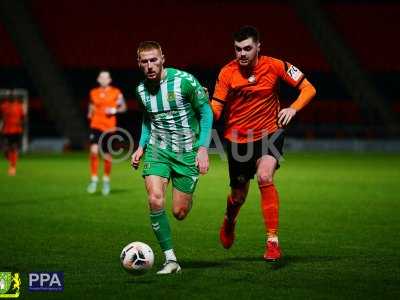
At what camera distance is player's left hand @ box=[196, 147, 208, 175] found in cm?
659

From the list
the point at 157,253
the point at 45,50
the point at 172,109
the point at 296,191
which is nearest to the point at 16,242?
the point at 157,253

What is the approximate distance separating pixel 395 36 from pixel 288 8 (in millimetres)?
4384

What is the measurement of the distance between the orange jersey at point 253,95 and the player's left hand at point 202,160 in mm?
947

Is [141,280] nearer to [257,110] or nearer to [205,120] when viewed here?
[205,120]

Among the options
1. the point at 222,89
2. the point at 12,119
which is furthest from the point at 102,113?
the point at 222,89

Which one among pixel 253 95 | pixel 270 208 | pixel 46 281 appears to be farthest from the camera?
pixel 253 95

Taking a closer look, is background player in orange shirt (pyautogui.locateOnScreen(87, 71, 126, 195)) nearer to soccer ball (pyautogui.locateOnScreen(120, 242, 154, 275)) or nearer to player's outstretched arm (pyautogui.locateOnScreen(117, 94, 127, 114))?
player's outstretched arm (pyautogui.locateOnScreen(117, 94, 127, 114))

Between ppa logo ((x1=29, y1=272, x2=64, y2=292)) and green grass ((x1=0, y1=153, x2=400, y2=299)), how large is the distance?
63 mm

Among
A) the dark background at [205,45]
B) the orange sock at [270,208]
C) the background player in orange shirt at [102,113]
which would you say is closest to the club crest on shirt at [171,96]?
the orange sock at [270,208]

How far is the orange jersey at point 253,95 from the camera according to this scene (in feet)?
24.6

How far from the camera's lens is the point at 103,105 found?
592 inches

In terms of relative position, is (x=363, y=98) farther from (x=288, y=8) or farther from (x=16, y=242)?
(x=16, y=242)

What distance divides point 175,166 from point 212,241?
1975mm

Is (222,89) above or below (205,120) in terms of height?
above
